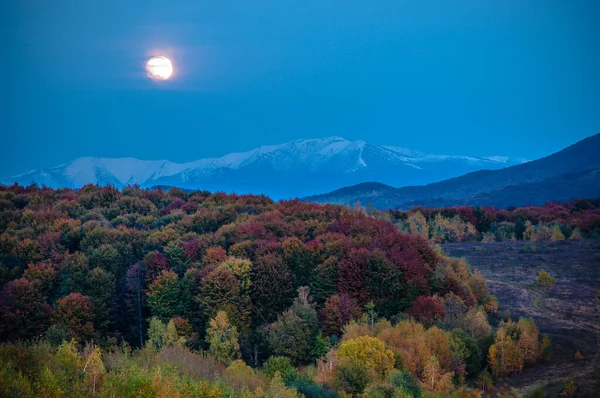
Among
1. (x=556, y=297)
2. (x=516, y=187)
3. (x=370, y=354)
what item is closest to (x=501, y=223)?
(x=556, y=297)

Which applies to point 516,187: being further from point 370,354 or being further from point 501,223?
point 370,354

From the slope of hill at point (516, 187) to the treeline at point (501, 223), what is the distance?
51400mm

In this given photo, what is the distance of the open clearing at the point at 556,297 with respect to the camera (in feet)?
73.2

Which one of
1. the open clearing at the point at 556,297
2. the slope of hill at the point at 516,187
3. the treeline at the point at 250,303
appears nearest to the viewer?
the treeline at the point at 250,303

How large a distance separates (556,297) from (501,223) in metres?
38.2

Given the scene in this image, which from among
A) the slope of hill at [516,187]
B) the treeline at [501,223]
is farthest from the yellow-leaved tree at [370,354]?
the slope of hill at [516,187]

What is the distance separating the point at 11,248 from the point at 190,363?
18.8 meters

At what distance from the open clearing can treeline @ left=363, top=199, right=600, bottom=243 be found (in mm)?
7174

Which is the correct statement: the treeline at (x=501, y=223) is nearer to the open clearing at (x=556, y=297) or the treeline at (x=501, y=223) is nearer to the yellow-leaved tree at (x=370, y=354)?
the open clearing at (x=556, y=297)

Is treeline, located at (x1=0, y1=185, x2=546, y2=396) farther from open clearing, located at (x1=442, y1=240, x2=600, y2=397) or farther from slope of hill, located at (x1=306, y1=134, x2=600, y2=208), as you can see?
slope of hill, located at (x1=306, y1=134, x2=600, y2=208)

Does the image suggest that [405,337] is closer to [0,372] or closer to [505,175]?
[0,372]

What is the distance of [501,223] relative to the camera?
72.2 m

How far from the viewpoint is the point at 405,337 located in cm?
2277

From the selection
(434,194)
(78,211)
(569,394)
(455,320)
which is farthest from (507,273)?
(434,194)
